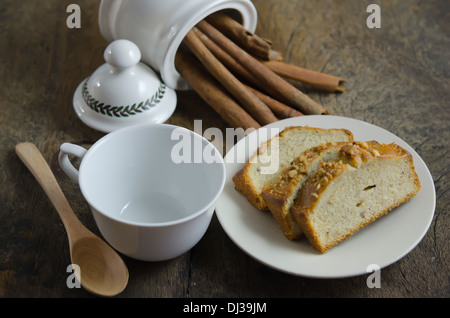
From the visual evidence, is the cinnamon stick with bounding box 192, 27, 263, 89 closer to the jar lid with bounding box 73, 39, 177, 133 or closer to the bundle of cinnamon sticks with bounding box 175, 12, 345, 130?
the bundle of cinnamon sticks with bounding box 175, 12, 345, 130

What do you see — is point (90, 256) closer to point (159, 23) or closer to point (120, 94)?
point (120, 94)

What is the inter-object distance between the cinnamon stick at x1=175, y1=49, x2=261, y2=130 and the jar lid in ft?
0.49

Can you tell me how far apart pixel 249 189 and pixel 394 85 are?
33.6 inches

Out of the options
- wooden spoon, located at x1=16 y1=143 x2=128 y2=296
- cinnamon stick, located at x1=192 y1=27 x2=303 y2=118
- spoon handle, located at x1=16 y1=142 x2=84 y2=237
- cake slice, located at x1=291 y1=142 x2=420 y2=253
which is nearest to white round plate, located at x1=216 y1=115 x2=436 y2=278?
cake slice, located at x1=291 y1=142 x2=420 y2=253

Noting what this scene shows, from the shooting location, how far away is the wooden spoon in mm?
1104

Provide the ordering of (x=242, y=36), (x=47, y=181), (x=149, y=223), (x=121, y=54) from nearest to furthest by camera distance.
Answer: (x=149, y=223), (x=47, y=181), (x=121, y=54), (x=242, y=36)

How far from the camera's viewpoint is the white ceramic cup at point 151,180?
1.11 metres

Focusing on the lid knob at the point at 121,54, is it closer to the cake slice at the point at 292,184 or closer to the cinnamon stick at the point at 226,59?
the cinnamon stick at the point at 226,59

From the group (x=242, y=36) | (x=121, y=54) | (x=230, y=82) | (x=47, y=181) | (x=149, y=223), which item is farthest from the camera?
(x=242, y=36)

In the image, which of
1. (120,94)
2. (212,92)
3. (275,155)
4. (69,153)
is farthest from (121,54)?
(275,155)

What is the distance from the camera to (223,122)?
64.9 inches

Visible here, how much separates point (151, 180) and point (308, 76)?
28.9 inches
